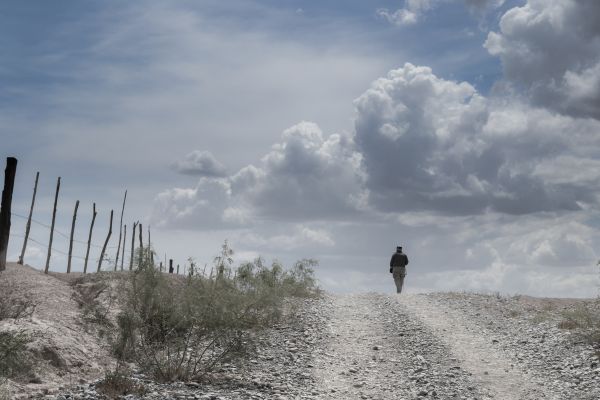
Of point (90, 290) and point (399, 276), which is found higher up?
point (399, 276)

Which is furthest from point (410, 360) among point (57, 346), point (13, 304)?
point (13, 304)

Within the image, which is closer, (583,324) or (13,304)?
(13,304)

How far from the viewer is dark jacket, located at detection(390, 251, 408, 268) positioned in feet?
124

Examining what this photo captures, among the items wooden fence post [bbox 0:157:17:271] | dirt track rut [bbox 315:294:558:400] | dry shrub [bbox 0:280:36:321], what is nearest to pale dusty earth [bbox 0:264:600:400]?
dirt track rut [bbox 315:294:558:400]

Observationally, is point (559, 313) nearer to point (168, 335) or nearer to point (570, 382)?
point (570, 382)

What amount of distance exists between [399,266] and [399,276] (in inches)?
22.2

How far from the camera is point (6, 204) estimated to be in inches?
1202

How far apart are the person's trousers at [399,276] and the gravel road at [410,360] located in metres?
8.18

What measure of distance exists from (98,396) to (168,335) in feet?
10.2

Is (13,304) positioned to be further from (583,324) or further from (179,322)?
(583,324)

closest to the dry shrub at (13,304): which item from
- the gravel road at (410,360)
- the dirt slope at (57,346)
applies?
the dirt slope at (57,346)

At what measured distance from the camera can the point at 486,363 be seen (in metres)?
19.9

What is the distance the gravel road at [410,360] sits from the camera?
16.8m

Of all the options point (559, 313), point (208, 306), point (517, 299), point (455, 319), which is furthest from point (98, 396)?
point (517, 299)
